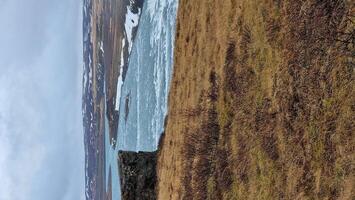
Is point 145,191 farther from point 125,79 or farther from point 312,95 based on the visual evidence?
point 125,79

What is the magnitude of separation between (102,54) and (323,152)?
3142 inches

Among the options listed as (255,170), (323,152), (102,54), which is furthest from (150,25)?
(102,54)

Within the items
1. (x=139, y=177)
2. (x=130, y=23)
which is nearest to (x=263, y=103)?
(x=139, y=177)

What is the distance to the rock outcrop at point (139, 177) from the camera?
21.0 meters

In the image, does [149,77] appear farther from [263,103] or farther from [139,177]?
[263,103]

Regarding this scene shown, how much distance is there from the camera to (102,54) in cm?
8812

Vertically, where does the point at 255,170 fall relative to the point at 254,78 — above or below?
below

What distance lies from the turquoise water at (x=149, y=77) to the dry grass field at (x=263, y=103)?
5.03 m

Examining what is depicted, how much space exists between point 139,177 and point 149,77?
13434mm

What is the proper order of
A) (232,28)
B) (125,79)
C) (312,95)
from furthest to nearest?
(125,79) < (232,28) < (312,95)

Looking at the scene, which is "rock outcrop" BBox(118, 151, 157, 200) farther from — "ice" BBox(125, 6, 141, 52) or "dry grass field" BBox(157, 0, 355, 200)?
"ice" BBox(125, 6, 141, 52)

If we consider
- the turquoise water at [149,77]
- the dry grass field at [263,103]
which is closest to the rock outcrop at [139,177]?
the dry grass field at [263,103]

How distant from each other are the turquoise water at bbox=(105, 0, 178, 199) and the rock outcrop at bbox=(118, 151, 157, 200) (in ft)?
7.99

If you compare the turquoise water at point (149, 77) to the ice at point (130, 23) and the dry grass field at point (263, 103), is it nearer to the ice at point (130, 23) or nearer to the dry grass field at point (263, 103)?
the ice at point (130, 23)
